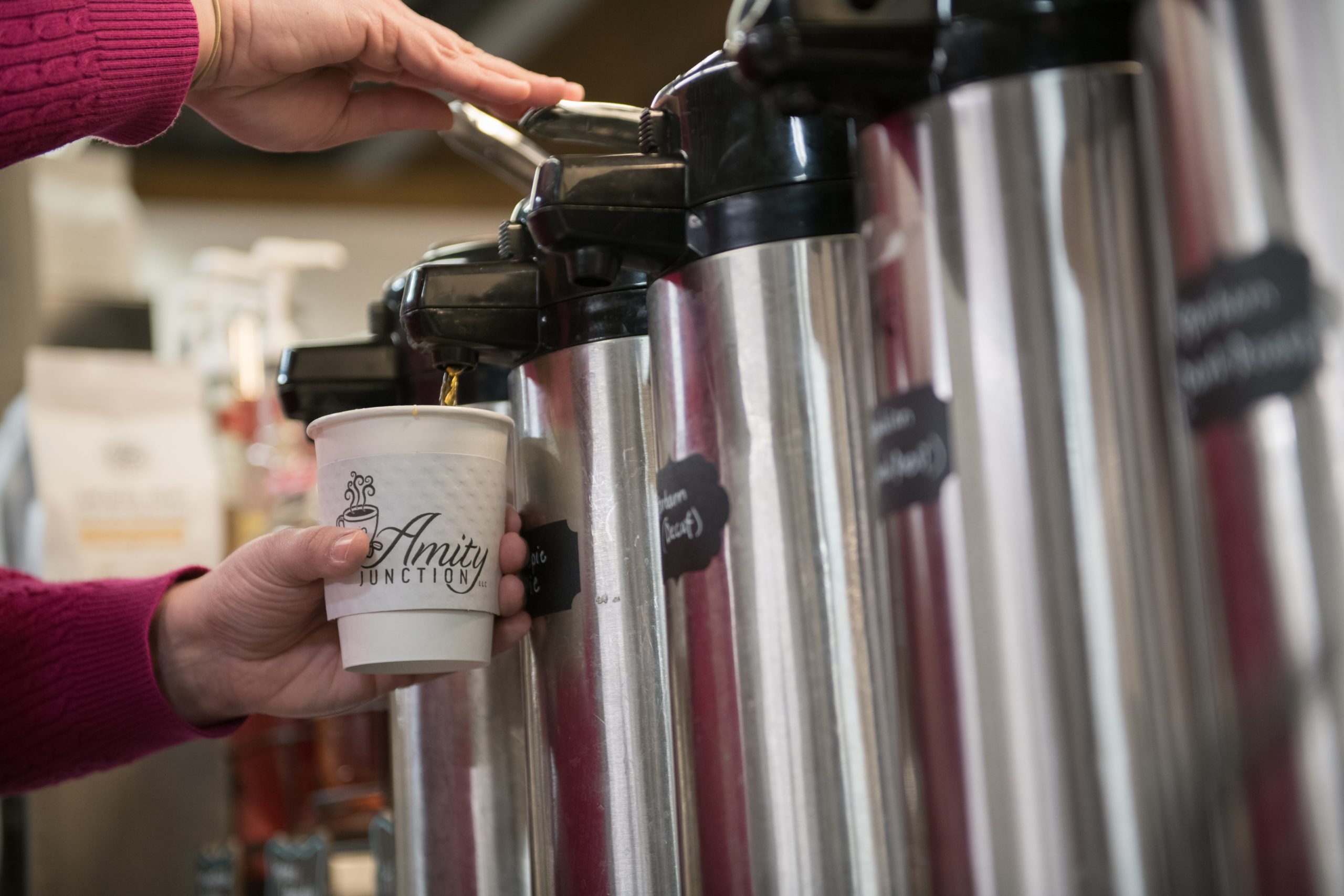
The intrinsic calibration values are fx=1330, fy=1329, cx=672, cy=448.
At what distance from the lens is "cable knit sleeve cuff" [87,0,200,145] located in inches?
26.9

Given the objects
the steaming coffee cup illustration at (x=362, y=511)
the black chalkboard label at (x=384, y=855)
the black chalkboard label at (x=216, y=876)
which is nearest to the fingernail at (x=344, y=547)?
the steaming coffee cup illustration at (x=362, y=511)

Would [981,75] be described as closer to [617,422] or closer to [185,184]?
[617,422]

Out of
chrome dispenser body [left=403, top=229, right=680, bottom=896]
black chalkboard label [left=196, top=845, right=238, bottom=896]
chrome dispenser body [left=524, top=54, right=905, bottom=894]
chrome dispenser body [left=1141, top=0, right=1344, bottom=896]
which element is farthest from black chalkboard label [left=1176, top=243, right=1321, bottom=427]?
black chalkboard label [left=196, top=845, right=238, bottom=896]

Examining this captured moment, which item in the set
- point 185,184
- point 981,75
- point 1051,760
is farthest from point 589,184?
point 185,184

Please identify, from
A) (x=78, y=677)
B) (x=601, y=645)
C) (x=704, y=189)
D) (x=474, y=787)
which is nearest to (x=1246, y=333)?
(x=704, y=189)

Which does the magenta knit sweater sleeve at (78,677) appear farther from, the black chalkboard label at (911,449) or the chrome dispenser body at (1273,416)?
the chrome dispenser body at (1273,416)

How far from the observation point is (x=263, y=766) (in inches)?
70.6

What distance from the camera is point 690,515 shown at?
0.53 meters

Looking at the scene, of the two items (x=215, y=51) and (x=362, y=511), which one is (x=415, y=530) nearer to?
(x=362, y=511)

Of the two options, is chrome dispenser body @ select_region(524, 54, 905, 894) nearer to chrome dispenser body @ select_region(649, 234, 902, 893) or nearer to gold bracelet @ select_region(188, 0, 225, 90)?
chrome dispenser body @ select_region(649, 234, 902, 893)

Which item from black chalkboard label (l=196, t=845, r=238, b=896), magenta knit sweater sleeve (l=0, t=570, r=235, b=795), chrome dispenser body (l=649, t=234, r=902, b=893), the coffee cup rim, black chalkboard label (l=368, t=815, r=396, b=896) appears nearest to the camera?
chrome dispenser body (l=649, t=234, r=902, b=893)

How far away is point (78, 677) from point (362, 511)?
0.37 meters

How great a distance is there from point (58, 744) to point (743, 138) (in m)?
0.66

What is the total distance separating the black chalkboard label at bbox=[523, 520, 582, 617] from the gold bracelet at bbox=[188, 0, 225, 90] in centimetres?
33
